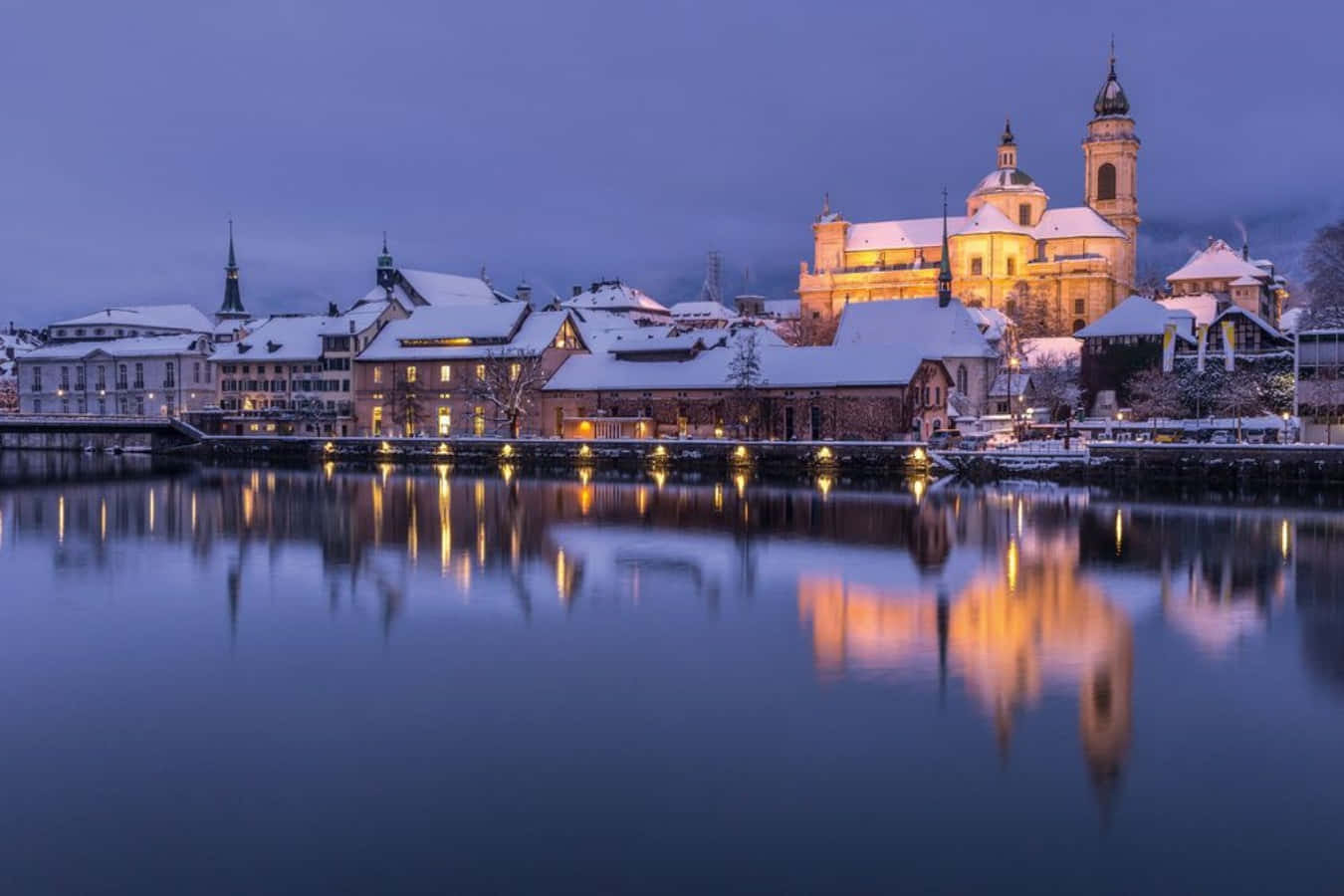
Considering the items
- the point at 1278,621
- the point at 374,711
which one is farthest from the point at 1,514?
the point at 1278,621

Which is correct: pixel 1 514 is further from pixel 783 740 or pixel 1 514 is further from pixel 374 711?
pixel 783 740

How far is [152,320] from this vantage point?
4286 inches

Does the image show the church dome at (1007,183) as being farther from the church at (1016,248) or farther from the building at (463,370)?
the building at (463,370)

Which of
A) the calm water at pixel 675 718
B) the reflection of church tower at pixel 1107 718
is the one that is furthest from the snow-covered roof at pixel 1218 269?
the reflection of church tower at pixel 1107 718

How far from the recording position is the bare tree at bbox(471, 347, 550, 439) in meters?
60.6

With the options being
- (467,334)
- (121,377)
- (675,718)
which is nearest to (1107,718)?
(675,718)

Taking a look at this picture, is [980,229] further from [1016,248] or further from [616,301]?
[616,301]

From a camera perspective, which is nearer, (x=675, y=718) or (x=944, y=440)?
(x=675, y=718)

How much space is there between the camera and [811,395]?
5494 cm

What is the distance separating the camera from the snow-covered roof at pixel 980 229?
9256cm

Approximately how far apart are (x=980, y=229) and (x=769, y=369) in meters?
42.0

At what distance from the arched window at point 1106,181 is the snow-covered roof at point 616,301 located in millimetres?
39260

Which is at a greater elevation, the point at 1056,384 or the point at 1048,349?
the point at 1048,349

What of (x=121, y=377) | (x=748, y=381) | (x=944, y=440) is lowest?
(x=944, y=440)
